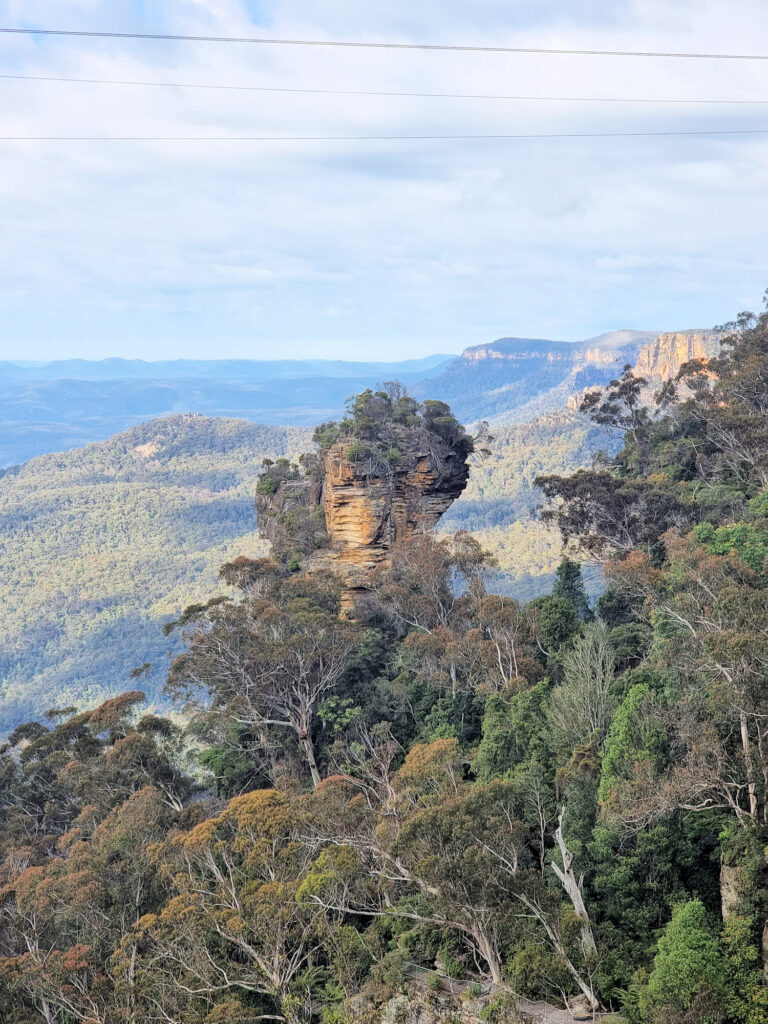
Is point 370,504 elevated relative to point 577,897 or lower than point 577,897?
elevated

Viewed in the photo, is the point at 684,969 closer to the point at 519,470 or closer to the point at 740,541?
the point at 740,541

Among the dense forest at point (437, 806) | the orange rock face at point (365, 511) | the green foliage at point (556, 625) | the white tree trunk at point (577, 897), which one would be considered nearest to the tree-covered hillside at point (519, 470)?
the orange rock face at point (365, 511)

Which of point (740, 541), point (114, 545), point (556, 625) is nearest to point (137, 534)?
point (114, 545)

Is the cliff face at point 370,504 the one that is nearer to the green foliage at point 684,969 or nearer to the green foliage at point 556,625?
the green foliage at point 556,625

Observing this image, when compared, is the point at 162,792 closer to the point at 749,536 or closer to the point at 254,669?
the point at 254,669

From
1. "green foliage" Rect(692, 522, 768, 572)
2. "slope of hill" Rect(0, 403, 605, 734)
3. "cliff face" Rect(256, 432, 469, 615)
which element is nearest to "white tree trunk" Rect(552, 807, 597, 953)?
"green foliage" Rect(692, 522, 768, 572)

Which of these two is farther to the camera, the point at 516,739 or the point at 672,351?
the point at 672,351

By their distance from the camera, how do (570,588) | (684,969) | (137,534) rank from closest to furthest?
(684,969), (570,588), (137,534)
